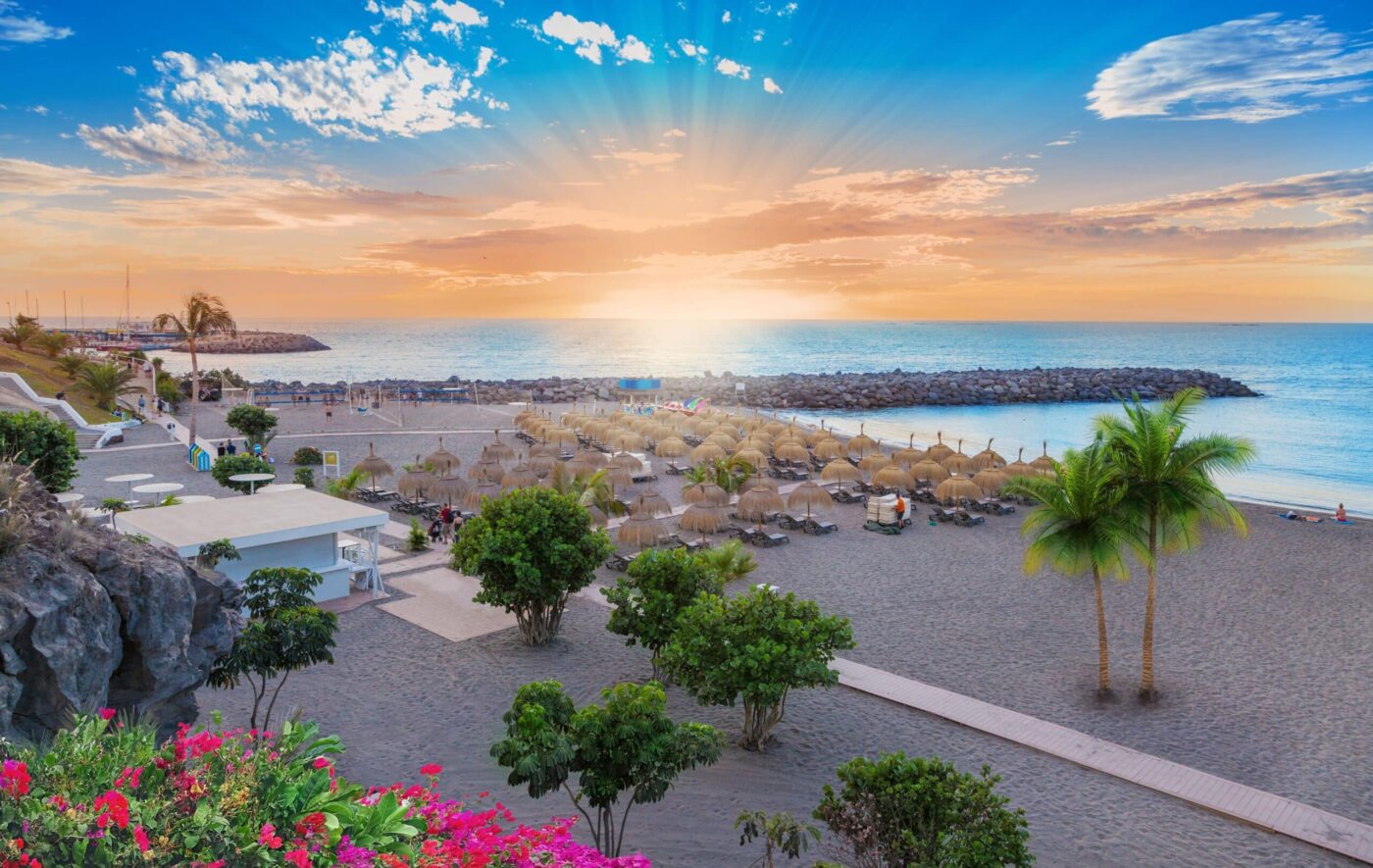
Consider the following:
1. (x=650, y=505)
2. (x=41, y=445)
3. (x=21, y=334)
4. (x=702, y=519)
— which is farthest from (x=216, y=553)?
(x=21, y=334)

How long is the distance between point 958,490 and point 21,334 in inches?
2639

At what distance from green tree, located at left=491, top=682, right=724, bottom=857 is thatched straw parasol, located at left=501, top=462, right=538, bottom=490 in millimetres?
17287

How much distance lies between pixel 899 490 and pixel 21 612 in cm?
2562

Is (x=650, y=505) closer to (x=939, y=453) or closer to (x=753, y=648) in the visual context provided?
(x=753, y=648)

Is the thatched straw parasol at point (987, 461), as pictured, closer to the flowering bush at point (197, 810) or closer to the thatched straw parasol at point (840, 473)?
the thatched straw parasol at point (840, 473)

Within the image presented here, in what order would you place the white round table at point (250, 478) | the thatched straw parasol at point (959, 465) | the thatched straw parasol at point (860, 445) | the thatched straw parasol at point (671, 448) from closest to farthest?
the white round table at point (250, 478) → the thatched straw parasol at point (959, 465) → the thatched straw parasol at point (671, 448) → the thatched straw parasol at point (860, 445)

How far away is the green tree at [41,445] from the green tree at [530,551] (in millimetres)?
8767

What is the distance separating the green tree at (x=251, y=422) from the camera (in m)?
31.9

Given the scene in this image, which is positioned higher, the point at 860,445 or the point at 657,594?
the point at 860,445

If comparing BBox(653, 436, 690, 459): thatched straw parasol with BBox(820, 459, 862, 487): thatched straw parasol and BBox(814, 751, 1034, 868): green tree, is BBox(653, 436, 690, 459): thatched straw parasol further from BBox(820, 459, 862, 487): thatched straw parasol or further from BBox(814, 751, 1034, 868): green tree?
BBox(814, 751, 1034, 868): green tree

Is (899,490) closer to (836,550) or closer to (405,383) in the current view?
(836,550)

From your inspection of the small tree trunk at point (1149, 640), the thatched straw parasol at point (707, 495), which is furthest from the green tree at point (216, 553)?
the small tree trunk at point (1149, 640)

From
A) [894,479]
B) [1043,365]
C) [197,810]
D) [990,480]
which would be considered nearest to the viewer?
[197,810]

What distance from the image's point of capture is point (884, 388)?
237ft
